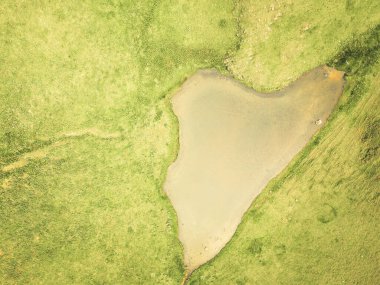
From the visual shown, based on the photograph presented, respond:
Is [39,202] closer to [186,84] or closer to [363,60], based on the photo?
[186,84]

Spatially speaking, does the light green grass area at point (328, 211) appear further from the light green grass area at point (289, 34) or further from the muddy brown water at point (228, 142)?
the light green grass area at point (289, 34)

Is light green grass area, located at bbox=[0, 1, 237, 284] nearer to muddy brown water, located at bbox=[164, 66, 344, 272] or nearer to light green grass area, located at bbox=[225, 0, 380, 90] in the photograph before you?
muddy brown water, located at bbox=[164, 66, 344, 272]

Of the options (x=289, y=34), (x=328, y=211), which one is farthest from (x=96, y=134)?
(x=328, y=211)

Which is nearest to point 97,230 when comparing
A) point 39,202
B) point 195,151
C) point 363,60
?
point 39,202

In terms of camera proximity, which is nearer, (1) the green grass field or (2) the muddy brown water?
(1) the green grass field

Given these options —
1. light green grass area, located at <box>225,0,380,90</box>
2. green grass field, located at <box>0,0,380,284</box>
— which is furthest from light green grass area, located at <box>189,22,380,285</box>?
light green grass area, located at <box>225,0,380,90</box>

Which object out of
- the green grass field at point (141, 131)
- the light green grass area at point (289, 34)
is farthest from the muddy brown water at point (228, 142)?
the light green grass area at point (289, 34)
